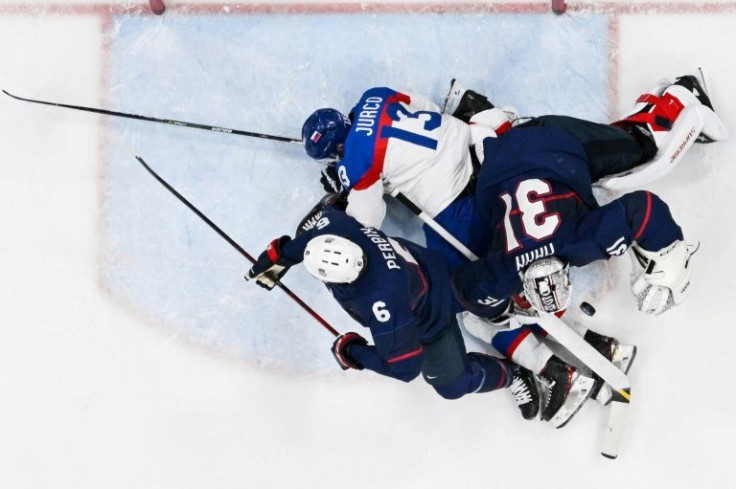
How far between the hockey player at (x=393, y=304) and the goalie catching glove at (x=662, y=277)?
71 cm

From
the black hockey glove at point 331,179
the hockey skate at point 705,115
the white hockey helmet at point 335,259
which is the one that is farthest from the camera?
the black hockey glove at point 331,179

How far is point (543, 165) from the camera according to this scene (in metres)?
3.80

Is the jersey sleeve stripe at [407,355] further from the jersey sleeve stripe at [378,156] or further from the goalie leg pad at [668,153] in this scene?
the goalie leg pad at [668,153]

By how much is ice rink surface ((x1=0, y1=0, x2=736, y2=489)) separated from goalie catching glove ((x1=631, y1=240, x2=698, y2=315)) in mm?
435

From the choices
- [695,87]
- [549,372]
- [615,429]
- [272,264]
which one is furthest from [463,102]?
[615,429]

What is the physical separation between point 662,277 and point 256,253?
1961mm

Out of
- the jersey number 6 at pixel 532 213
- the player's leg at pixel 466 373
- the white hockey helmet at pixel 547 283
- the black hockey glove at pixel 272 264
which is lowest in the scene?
the player's leg at pixel 466 373

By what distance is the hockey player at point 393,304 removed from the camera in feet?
11.6

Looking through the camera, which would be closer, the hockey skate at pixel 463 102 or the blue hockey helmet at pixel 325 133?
the blue hockey helmet at pixel 325 133

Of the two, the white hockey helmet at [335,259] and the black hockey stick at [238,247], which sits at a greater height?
the white hockey helmet at [335,259]

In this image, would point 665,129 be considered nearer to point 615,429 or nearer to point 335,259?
point 615,429

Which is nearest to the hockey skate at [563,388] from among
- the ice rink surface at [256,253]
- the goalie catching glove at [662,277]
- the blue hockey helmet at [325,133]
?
the ice rink surface at [256,253]

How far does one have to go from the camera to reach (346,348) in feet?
13.5

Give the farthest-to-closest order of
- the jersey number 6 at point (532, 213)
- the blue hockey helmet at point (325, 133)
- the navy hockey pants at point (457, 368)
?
the blue hockey helmet at point (325, 133) < the navy hockey pants at point (457, 368) < the jersey number 6 at point (532, 213)
